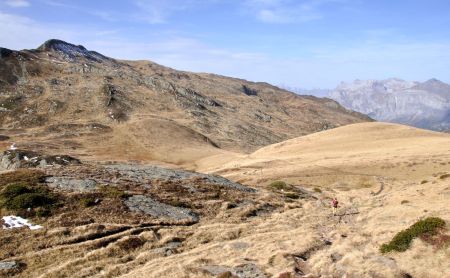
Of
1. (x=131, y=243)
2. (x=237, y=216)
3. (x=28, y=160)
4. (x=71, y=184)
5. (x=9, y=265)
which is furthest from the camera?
(x=28, y=160)

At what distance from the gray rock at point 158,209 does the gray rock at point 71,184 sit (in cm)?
449

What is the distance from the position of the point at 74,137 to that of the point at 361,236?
11051cm

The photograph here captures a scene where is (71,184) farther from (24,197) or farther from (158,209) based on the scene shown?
(158,209)

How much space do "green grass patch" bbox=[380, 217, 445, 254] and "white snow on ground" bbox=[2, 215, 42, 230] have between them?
23.7 meters

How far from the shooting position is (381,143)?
Answer: 96062 mm

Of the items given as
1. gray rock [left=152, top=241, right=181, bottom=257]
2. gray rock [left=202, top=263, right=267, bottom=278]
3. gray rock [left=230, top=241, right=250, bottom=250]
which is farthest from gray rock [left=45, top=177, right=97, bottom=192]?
gray rock [left=202, top=263, right=267, bottom=278]

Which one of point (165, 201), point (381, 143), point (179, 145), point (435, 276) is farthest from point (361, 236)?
point (179, 145)

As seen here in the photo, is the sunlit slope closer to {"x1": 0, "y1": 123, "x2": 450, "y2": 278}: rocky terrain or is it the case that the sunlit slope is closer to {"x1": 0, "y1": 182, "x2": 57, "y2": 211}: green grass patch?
{"x1": 0, "y1": 123, "x2": 450, "y2": 278}: rocky terrain

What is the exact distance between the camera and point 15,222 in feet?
107

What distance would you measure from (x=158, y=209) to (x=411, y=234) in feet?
67.2

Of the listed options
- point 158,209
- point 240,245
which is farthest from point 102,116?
point 240,245

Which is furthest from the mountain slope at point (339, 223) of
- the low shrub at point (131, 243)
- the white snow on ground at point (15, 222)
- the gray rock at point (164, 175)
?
the white snow on ground at point (15, 222)

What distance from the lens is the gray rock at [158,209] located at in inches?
1470

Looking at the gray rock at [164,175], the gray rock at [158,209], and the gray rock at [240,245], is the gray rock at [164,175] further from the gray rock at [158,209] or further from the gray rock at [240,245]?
the gray rock at [240,245]
